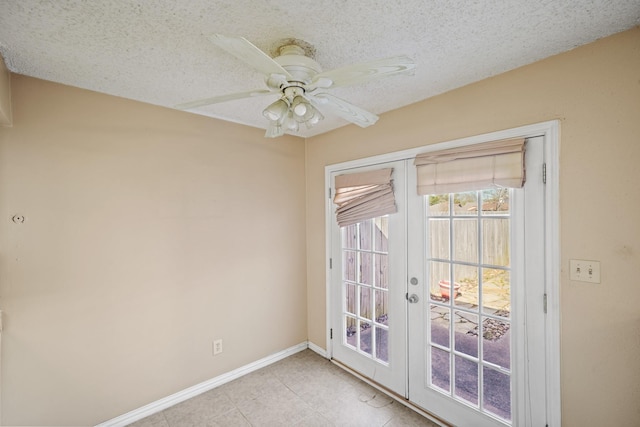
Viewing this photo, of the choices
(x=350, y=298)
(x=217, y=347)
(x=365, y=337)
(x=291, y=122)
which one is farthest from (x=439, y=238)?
(x=217, y=347)

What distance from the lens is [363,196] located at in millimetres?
2396

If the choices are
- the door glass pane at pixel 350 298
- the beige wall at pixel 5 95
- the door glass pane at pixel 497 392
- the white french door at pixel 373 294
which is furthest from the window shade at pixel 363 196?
the beige wall at pixel 5 95

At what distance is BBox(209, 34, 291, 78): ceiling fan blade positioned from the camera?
2.84 feet

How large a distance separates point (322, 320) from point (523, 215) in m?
2.06

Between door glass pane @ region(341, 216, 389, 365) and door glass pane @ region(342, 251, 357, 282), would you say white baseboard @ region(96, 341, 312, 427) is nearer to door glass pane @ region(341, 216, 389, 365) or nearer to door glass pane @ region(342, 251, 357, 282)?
door glass pane @ region(341, 216, 389, 365)

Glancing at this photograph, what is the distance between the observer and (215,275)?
7.84 ft

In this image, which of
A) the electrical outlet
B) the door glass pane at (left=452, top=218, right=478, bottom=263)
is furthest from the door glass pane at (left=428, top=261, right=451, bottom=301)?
the electrical outlet

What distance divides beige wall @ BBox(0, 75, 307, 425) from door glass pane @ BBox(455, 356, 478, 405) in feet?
5.45

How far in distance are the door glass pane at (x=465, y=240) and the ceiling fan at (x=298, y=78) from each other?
0.95 metres

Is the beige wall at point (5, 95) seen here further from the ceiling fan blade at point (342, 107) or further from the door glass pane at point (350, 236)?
the door glass pane at point (350, 236)

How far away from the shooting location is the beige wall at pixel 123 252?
1.65 meters

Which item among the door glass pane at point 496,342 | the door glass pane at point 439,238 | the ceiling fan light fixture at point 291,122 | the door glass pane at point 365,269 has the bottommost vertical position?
the door glass pane at point 496,342

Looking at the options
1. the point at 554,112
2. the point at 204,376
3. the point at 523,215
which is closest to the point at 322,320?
the point at 204,376

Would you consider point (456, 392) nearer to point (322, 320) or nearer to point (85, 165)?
point (322, 320)
